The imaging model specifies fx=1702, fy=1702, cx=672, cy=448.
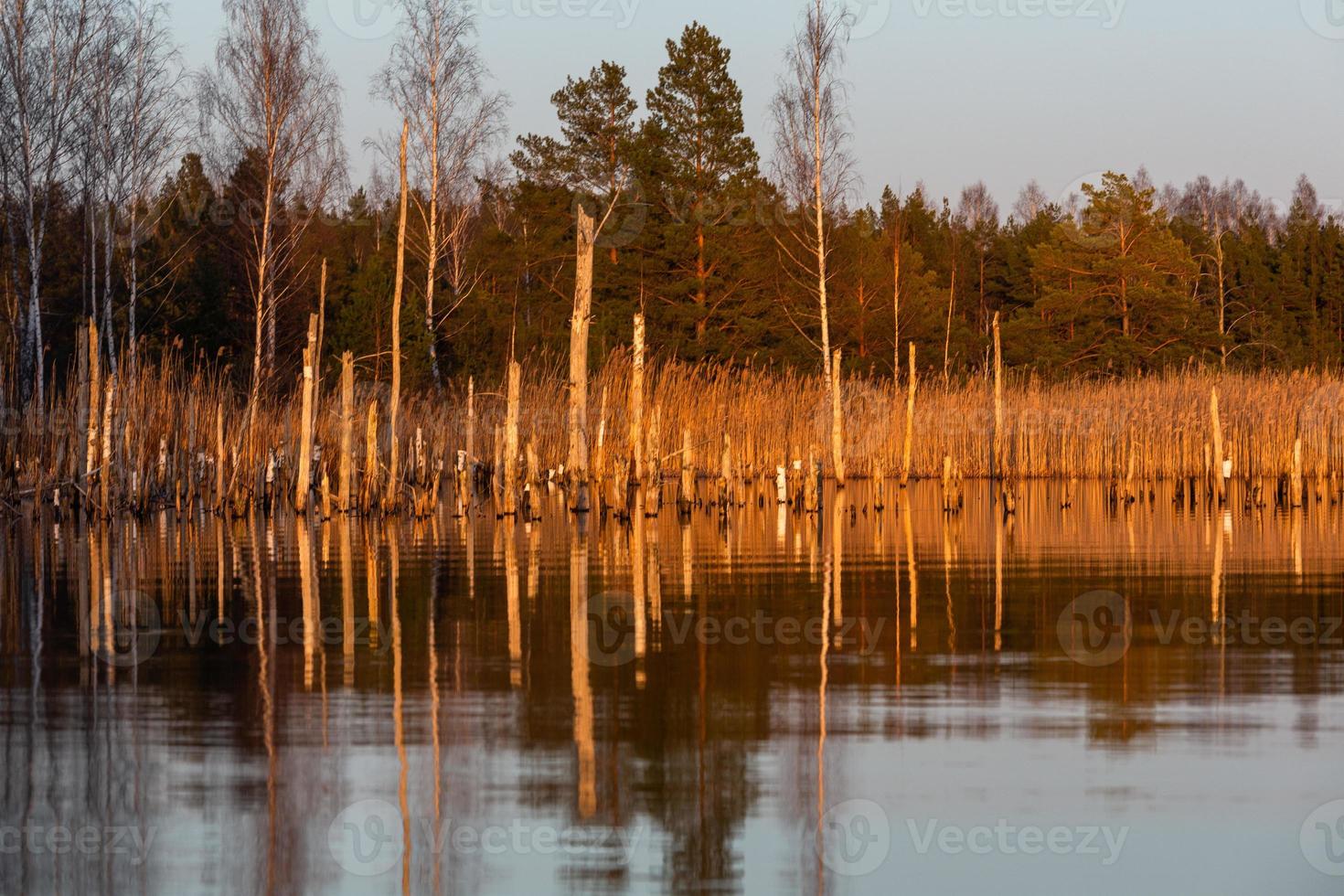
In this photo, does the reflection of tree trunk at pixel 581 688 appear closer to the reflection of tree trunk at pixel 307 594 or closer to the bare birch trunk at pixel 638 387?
the reflection of tree trunk at pixel 307 594

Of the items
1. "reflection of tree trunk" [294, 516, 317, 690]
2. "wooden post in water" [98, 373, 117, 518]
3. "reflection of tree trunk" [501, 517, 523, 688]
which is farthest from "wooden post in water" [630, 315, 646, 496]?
"wooden post in water" [98, 373, 117, 518]

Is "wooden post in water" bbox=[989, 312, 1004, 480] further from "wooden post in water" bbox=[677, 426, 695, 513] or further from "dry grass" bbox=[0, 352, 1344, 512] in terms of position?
"wooden post in water" bbox=[677, 426, 695, 513]

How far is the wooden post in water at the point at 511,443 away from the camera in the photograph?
1883 centimetres

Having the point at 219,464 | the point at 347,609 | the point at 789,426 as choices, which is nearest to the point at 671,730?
the point at 347,609

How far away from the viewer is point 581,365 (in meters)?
19.1

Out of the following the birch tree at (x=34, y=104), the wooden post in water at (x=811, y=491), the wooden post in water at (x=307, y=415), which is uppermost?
the birch tree at (x=34, y=104)

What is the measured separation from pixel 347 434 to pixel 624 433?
6.59 meters

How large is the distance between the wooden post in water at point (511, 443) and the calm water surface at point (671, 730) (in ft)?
19.6

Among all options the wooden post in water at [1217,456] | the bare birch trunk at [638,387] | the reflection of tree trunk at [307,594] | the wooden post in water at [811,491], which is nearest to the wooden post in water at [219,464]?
the reflection of tree trunk at [307,594]

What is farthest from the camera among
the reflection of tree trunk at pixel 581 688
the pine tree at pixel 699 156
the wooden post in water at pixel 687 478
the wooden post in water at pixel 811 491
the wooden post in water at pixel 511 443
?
the pine tree at pixel 699 156

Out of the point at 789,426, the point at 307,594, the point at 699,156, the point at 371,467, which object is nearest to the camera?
the point at 307,594

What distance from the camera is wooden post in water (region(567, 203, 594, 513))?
18734 millimetres

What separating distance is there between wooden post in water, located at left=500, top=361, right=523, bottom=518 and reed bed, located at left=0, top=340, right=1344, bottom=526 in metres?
0.98

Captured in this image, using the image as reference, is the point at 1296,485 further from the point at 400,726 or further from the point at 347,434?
the point at 400,726
